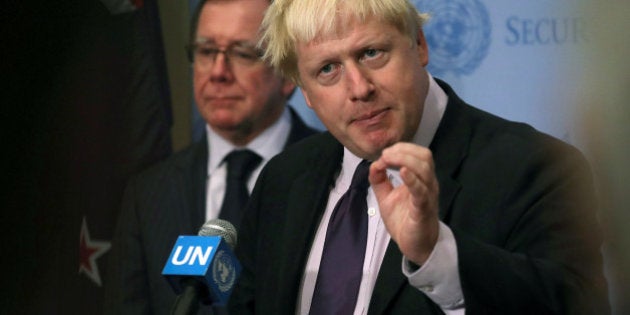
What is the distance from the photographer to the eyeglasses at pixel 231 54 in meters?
2.95

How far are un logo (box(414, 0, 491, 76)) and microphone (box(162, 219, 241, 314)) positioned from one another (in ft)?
4.06

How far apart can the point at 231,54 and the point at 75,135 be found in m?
0.76

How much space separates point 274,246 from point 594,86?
1.02 m

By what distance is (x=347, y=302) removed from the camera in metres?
1.93

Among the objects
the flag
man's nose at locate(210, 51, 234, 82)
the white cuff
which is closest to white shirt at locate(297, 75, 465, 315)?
the white cuff

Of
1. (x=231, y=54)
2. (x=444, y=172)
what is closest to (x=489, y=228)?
(x=444, y=172)

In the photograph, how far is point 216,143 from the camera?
3039 millimetres

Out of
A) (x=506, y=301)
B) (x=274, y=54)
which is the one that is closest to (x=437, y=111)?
(x=274, y=54)

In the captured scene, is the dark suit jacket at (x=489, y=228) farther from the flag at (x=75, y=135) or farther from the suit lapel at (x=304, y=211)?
the flag at (x=75, y=135)

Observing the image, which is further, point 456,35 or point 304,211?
point 456,35

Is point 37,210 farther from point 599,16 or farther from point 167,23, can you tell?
point 599,16

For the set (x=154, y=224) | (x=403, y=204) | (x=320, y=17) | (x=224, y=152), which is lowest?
(x=154, y=224)

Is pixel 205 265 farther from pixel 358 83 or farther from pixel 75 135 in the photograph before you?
pixel 75 135

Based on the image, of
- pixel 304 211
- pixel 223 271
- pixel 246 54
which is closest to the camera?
pixel 223 271
